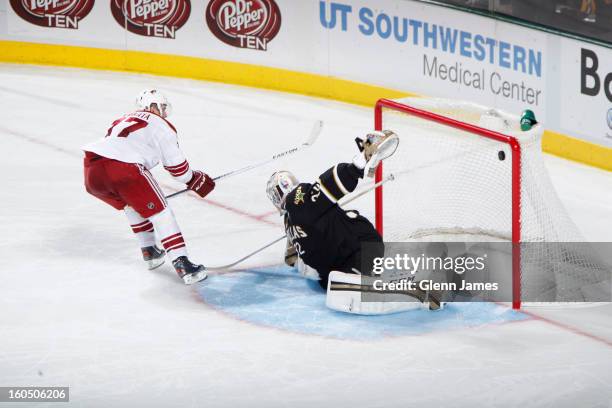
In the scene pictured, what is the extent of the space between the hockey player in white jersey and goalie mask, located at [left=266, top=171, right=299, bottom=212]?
47cm

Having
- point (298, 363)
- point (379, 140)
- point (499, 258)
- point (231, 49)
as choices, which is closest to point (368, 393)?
point (298, 363)

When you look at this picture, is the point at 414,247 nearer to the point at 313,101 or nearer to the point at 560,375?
the point at 560,375

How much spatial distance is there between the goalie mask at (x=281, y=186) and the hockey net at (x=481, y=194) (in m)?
0.71

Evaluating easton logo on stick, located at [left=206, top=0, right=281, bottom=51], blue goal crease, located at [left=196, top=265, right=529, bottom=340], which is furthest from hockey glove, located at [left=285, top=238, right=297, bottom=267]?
easton logo on stick, located at [left=206, top=0, right=281, bottom=51]

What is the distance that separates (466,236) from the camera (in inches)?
212

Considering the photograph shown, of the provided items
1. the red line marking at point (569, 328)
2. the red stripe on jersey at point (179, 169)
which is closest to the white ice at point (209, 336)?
the red line marking at point (569, 328)

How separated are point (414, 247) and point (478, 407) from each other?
162 cm

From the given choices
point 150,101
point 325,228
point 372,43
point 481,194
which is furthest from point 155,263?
point 372,43

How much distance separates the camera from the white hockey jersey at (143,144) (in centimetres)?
510

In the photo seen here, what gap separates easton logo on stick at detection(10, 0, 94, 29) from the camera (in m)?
9.94

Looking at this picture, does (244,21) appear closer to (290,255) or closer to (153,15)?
(153,15)

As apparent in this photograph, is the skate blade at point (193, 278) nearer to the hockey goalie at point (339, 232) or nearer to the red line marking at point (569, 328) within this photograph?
the hockey goalie at point (339, 232)

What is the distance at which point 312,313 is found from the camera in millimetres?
4867

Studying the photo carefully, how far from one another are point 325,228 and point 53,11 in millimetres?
5996
